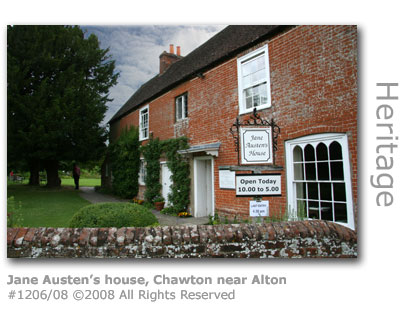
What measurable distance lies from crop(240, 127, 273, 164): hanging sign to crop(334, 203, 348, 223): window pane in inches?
71.6

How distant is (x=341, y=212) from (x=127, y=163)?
10626 mm

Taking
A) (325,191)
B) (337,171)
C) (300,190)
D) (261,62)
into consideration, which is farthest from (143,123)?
(337,171)

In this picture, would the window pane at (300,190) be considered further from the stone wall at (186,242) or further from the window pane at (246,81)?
the window pane at (246,81)

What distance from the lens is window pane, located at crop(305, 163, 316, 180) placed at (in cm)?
510

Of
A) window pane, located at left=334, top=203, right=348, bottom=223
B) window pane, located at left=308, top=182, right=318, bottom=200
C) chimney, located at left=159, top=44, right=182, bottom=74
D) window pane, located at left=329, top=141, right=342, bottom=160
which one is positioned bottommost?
window pane, located at left=334, top=203, right=348, bottom=223

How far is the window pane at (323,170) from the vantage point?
4.85 meters

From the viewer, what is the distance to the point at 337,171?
15.3 feet

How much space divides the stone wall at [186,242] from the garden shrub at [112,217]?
823 millimetres

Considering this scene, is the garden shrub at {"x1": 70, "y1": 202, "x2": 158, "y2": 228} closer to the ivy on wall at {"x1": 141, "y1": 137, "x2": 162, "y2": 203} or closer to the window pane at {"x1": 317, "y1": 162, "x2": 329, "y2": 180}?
the window pane at {"x1": 317, "y1": 162, "x2": 329, "y2": 180}

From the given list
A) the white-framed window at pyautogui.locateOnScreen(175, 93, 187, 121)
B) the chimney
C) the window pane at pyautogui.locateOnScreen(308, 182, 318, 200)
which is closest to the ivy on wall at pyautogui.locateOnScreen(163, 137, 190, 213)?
the white-framed window at pyautogui.locateOnScreen(175, 93, 187, 121)

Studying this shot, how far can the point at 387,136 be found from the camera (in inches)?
151

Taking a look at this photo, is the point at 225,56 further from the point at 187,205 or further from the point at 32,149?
the point at 32,149

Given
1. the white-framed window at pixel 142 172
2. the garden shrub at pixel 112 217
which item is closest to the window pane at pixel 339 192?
the garden shrub at pixel 112 217

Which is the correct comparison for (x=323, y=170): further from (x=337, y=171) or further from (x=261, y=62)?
(x=261, y=62)
